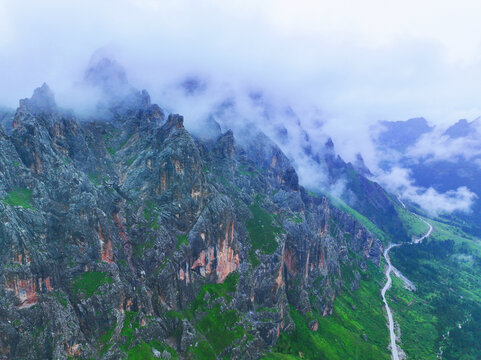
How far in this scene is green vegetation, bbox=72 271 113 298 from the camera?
131000 mm

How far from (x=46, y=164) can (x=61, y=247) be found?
154 feet

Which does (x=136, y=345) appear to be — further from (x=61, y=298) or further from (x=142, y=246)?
(x=142, y=246)

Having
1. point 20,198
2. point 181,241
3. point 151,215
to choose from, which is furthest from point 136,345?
point 20,198

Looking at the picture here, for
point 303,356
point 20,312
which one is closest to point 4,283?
point 20,312

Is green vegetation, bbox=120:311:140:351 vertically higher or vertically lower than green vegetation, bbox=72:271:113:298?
lower

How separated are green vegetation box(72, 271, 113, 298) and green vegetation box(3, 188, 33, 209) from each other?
122 ft

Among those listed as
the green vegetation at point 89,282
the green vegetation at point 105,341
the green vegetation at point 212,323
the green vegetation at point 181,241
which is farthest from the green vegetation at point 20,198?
the green vegetation at point 212,323

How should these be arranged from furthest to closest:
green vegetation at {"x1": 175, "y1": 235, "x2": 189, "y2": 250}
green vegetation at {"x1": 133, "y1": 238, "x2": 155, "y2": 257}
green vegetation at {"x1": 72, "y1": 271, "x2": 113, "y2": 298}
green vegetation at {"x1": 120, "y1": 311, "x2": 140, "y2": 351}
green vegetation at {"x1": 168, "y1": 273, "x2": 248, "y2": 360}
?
1. green vegetation at {"x1": 175, "y1": 235, "x2": 189, "y2": 250}
2. green vegetation at {"x1": 133, "y1": 238, "x2": 155, "y2": 257}
3. green vegetation at {"x1": 168, "y1": 273, "x2": 248, "y2": 360}
4. green vegetation at {"x1": 120, "y1": 311, "x2": 140, "y2": 351}
5. green vegetation at {"x1": 72, "y1": 271, "x2": 113, "y2": 298}

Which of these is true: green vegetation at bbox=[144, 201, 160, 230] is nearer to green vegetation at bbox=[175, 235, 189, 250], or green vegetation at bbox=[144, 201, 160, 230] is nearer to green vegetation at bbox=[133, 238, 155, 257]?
green vegetation at bbox=[133, 238, 155, 257]

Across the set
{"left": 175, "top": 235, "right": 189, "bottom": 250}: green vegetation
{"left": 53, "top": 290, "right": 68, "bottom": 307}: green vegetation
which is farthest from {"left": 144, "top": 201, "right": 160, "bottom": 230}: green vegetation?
{"left": 53, "top": 290, "right": 68, "bottom": 307}: green vegetation

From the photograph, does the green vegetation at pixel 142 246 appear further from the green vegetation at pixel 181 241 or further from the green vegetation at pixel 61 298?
the green vegetation at pixel 61 298

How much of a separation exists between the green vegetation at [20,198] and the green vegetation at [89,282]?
1465 inches

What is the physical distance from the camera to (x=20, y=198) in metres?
136

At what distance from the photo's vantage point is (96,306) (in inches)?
5153
